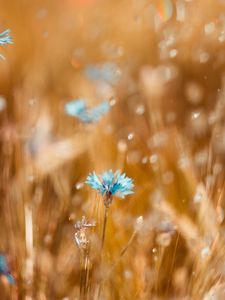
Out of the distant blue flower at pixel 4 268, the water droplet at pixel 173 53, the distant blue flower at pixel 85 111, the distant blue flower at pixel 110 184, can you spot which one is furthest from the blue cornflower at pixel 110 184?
the water droplet at pixel 173 53

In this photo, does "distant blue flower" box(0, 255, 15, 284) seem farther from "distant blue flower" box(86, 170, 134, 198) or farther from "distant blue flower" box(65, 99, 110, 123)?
"distant blue flower" box(65, 99, 110, 123)

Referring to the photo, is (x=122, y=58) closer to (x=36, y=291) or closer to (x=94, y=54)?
(x=94, y=54)

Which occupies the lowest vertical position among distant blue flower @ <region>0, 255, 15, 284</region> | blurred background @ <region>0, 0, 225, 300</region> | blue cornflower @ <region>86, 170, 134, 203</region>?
distant blue flower @ <region>0, 255, 15, 284</region>

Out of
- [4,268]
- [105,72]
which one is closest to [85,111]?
[105,72]

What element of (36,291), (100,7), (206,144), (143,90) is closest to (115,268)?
(36,291)

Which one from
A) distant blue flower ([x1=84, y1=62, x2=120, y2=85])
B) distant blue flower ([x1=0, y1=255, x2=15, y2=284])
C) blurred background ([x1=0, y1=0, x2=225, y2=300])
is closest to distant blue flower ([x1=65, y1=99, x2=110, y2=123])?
blurred background ([x1=0, y1=0, x2=225, y2=300])

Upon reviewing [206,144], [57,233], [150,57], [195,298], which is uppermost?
[150,57]

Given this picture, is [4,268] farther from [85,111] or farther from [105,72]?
[105,72]
